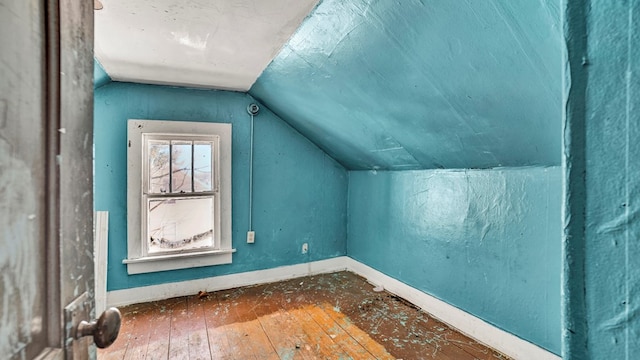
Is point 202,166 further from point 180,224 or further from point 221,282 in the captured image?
point 221,282

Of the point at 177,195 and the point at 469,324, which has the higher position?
the point at 177,195

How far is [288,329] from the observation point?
2.22 m

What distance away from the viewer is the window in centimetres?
265

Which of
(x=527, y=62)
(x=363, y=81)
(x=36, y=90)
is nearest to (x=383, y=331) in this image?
(x=363, y=81)

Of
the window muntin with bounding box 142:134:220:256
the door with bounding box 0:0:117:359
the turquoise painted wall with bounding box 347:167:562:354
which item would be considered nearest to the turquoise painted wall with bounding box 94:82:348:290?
the window muntin with bounding box 142:134:220:256

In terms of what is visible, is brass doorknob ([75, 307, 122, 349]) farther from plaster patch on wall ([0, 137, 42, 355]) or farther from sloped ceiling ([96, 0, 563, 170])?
sloped ceiling ([96, 0, 563, 170])

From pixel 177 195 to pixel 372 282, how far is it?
2.05 meters

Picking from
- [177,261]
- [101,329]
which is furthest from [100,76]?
[101,329]

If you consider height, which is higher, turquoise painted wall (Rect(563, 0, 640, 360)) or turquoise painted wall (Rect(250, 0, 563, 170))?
turquoise painted wall (Rect(250, 0, 563, 170))

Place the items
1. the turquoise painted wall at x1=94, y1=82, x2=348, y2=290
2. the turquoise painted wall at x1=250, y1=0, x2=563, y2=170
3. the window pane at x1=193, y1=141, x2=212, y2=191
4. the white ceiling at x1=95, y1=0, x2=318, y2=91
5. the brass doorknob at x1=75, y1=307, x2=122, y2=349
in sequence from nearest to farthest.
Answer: the brass doorknob at x1=75, y1=307, x2=122, y2=349 < the turquoise painted wall at x1=250, y1=0, x2=563, y2=170 < the white ceiling at x1=95, y1=0, x2=318, y2=91 < the turquoise painted wall at x1=94, y1=82, x2=348, y2=290 < the window pane at x1=193, y1=141, x2=212, y2=191

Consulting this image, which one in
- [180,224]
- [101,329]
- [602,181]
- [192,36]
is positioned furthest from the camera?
[180,224]

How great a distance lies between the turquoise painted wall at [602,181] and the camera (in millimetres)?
339

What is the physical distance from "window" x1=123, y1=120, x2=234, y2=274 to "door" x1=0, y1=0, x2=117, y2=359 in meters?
2.35

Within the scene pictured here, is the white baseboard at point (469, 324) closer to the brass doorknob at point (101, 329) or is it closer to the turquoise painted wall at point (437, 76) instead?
the turquoise painted wall at point (437, 76)
